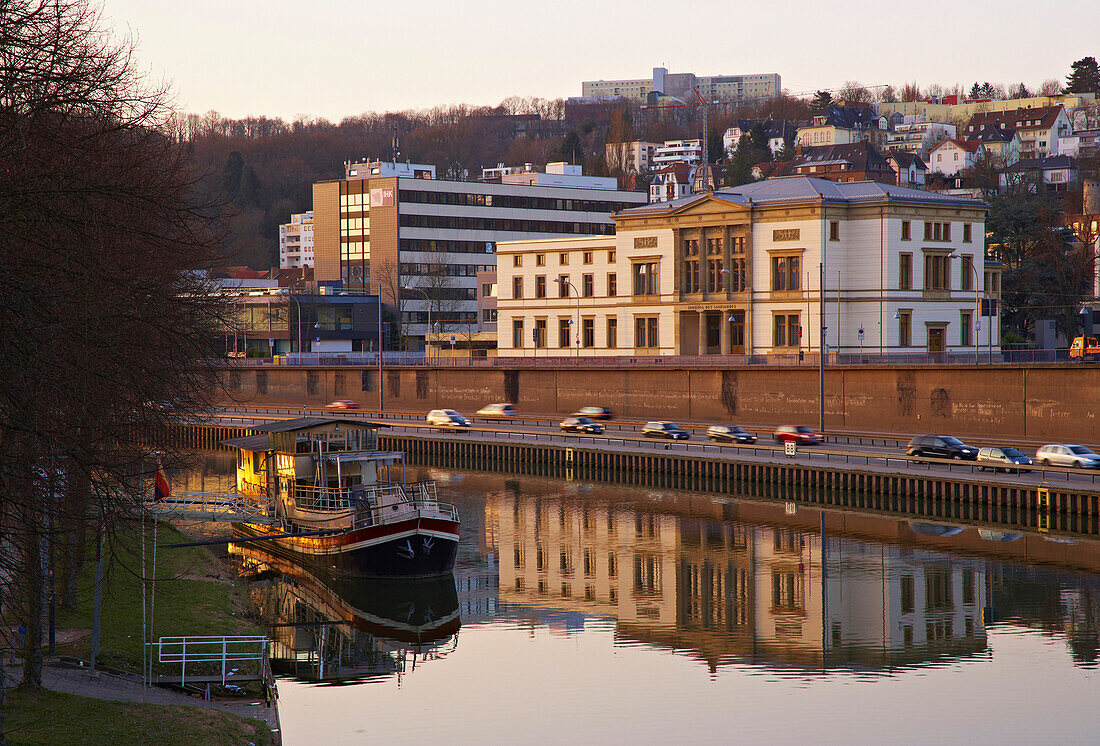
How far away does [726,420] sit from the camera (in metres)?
90.8

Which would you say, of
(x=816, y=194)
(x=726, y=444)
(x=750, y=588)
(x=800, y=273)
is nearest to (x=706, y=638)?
(x=750, y=588)

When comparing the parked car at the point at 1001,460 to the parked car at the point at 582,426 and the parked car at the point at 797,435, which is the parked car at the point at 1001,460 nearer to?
the parked car at the point at 797,435

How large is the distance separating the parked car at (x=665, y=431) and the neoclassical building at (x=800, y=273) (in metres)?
18.3

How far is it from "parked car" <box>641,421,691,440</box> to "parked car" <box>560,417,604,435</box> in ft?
16.9

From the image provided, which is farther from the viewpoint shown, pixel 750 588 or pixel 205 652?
pixel 750 588

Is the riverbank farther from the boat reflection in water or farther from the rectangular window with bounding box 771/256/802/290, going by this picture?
the rectangular window with bounding box 771/256/802/290

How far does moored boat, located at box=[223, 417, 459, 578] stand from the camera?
152 ft

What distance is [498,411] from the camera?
3996 inches

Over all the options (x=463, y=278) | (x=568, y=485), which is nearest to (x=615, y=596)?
(x=568, y=485)

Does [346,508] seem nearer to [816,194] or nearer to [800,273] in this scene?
[800,273]

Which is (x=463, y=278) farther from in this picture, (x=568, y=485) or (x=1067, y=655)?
(x=1067, y=655)

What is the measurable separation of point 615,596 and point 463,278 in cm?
11692

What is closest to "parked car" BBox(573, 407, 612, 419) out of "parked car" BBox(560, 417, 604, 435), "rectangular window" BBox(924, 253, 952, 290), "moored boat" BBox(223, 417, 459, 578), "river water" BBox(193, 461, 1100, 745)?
"parked car" BBox(560, 417, 604, 435)

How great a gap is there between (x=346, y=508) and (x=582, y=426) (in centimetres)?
4015
